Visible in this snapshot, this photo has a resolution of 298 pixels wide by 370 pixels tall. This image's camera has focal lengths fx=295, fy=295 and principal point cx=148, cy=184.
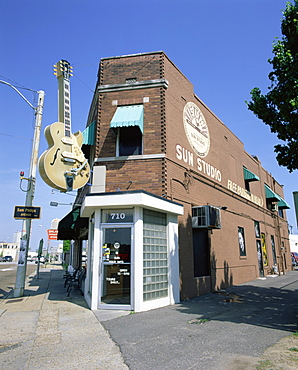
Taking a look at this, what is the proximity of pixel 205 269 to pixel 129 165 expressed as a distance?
5913 millimetres

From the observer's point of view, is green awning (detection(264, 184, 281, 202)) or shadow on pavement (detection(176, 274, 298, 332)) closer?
shadow on pavement (detection(176, 274, 298, 332))

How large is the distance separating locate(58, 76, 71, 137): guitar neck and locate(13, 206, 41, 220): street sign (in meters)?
3.79

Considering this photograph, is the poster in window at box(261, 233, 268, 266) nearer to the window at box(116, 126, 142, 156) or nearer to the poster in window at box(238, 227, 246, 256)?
the poster in window at box(238, 227, 246, 256)

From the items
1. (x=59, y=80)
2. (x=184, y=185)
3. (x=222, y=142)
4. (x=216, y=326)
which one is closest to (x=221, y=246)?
(x=184, y=185)

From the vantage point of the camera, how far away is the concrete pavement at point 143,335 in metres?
4.77

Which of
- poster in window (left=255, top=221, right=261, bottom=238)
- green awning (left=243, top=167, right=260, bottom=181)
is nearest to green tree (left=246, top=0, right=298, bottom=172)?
green awning (left=243, top=167, right=260, bottom=181)

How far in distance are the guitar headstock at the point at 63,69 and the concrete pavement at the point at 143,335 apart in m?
8.41

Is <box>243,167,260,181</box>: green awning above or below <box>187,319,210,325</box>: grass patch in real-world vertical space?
above

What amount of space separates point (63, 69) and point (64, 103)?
143cm

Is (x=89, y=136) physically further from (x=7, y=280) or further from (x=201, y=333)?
(x=7, y=280)

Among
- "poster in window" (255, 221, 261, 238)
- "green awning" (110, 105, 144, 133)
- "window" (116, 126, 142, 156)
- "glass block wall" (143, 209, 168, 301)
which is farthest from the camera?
"poster in window" (255, 221, 261, 238)

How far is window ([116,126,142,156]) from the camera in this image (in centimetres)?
1127

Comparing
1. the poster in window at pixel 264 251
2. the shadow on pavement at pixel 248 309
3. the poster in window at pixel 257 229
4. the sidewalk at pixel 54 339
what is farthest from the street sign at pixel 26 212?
the poster in window at pixel 264 251

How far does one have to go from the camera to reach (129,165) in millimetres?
10953
